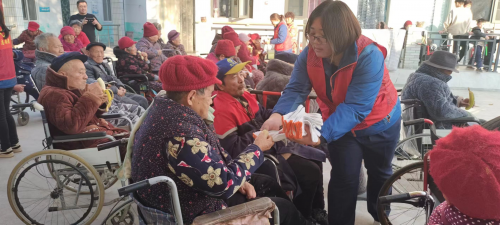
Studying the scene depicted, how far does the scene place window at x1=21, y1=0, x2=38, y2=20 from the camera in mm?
11586

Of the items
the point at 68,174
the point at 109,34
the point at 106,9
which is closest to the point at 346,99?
the point at 68,174

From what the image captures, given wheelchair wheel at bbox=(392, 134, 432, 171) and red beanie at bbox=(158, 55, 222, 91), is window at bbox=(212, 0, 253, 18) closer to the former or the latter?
wheelchair wheel at bbox=(392, 134, 432, 171)

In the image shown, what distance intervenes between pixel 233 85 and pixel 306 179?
857mm

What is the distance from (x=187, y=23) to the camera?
14445 mm

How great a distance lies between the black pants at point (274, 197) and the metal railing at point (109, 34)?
12899 mm

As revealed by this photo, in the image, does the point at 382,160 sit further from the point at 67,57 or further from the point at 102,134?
the point at 67,57

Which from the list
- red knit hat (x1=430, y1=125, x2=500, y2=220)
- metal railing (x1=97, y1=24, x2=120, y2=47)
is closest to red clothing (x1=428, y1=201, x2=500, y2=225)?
red knit hat (x1=430, y1=125, x2=500, y2=220)

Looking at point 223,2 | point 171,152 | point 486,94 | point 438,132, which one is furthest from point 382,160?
point 223,2

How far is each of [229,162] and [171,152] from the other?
0.36 m

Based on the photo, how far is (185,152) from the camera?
1.48m

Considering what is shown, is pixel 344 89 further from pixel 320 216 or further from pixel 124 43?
pixel 124 43

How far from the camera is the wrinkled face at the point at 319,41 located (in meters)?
1.93

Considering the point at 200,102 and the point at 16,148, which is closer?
the point at 200,102

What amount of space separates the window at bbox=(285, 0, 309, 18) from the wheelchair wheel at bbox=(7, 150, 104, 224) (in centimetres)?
1169
